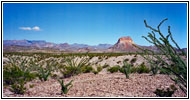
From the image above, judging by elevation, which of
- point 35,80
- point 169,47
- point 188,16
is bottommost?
point 35,80

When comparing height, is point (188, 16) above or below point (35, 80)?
above

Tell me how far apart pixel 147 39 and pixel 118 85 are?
348 cm

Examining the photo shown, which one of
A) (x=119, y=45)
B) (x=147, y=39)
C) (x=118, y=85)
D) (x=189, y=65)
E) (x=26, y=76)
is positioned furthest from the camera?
(x=119, y=45)

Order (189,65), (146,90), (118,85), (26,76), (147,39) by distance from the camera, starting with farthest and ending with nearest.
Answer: (26,76) < (118,85) < (146,90) < (147,39) < (189,65)

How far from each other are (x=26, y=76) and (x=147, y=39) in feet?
25.1

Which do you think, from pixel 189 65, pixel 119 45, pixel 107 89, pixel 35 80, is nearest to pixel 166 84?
pixel 107 89

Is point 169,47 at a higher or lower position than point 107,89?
higher

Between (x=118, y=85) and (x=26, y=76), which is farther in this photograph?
(x=26, y=76)

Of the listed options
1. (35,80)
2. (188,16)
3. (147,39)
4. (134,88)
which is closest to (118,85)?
(134,88)

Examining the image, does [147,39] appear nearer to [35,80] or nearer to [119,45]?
[35,80]

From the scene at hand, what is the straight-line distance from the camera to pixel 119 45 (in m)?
180

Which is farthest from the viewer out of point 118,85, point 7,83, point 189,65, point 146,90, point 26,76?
point 26,76

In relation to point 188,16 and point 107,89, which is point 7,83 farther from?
point 188,16

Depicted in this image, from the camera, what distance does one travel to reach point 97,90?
281 inches
